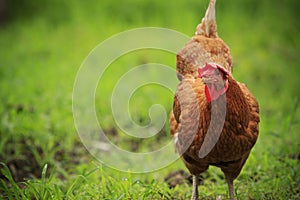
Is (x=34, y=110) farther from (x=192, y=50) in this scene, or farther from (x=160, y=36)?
(x=160, y=36)

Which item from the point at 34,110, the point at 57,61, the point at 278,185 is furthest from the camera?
the point at 57,61

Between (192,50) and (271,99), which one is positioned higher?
(192,50)

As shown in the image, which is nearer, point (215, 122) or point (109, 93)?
point (215, 122)

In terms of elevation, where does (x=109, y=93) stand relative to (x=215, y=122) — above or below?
above

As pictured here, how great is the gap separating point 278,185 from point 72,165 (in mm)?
2195

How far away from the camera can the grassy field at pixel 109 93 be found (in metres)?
3.91

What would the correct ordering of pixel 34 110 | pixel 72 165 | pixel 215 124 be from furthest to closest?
pixel 34 110, pixel 72 165, pixel 215 124

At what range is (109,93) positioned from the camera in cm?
634

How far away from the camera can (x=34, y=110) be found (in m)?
5.60

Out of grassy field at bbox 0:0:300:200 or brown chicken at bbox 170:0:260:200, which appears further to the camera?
grassy field at bbox 0:0:300:200

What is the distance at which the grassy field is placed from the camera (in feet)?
12.8

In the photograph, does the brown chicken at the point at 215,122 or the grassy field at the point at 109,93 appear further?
the grassy field at the point at 109,93

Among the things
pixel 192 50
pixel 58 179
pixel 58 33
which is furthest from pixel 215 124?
pixel 58 33

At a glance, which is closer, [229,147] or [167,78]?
[229,147]
